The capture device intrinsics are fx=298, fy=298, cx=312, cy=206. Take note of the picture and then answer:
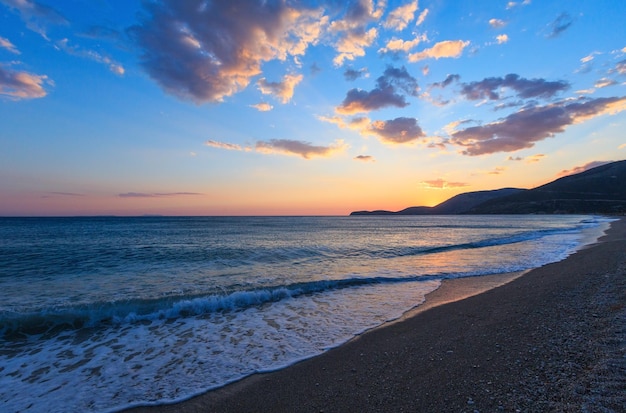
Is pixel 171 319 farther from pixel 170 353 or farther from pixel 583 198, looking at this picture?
pixel 583 198

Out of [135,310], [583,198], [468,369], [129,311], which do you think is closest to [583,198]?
[583,198]

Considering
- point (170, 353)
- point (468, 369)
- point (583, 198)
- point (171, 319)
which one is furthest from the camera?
point (583, 198)

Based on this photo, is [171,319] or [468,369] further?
[171,319]

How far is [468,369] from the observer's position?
5574mm

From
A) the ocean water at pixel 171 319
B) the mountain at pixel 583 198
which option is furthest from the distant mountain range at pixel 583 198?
the ocean water at pixel 171 319

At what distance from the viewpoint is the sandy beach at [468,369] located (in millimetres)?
4438

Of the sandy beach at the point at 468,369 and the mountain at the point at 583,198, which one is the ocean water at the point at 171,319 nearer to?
the sandy beach at the point at 468,369

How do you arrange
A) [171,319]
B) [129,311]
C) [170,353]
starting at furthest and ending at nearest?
[129,311] → [171,319] → [170,353]

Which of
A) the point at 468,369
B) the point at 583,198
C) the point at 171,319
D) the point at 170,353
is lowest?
the point at 171,319

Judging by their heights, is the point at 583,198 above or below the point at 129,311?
above

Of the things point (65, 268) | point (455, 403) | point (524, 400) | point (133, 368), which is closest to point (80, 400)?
point (133, 368)

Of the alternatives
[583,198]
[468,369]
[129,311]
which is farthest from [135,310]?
[583,198]

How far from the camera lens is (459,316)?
30.3ft

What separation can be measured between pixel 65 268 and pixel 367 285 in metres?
19.2
